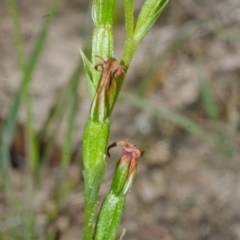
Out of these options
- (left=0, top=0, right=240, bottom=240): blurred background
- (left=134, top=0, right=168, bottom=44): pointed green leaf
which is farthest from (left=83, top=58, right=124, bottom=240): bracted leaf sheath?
(left=0, top=0, right=240, bottom=240): blurred background

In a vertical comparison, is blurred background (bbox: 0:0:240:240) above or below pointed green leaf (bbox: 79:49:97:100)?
below

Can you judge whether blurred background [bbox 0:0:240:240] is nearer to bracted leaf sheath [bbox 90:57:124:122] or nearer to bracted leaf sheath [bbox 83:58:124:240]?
bracted leaf sheath [bbox 83:58:124:240]

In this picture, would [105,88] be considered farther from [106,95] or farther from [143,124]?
[143,124]

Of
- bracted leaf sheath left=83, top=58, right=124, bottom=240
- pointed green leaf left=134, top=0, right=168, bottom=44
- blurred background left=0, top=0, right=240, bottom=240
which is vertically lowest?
blurred background left=0, top=0, right=240, bottom=240

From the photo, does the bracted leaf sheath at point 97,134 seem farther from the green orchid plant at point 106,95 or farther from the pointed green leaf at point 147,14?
the pointed green leaf at point 147,14

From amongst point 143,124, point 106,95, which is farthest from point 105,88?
point 143,124

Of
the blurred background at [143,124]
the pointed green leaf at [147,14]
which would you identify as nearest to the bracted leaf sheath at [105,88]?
the pointed green leaf at [147,14]

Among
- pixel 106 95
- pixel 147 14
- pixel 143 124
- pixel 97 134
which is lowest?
pixel 143 124

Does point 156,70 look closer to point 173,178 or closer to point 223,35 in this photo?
point 223,35
